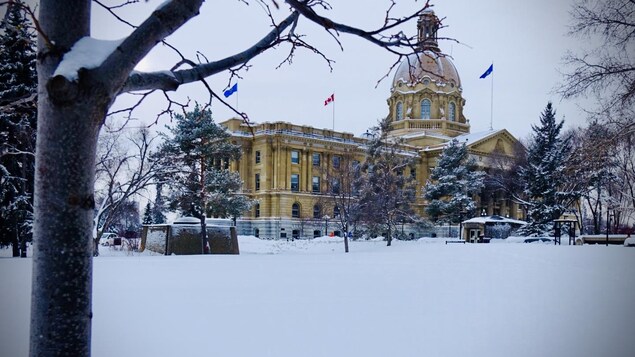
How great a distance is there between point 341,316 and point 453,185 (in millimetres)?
48036

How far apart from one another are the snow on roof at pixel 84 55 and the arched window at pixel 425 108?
77454mm

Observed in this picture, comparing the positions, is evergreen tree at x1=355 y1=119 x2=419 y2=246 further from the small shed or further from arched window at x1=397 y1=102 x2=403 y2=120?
arched window at x1=397 y1=102 x2=403 y2=120

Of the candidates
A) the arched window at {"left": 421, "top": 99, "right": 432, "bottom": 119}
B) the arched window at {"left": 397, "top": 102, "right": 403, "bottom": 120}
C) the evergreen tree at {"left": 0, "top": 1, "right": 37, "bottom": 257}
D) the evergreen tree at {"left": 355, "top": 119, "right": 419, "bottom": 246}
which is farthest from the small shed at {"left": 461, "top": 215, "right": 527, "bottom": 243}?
the arched window at {"left": 397, "top": 102, "right": 403, "bottom": 120}

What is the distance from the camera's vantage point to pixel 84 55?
7.50 feet

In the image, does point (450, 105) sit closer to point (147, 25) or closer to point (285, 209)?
point (285, 209)

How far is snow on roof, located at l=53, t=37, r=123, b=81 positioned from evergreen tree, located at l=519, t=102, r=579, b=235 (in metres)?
46.3

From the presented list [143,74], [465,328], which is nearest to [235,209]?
[465,328]

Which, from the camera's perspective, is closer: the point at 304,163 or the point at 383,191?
the point at 383,191

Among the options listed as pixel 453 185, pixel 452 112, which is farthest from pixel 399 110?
pixel 453 185

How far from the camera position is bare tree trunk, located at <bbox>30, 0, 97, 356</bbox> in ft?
7.44

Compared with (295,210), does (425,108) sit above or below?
above

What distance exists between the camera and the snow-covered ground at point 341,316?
4.52m

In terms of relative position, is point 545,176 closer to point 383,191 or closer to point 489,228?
point 489,228

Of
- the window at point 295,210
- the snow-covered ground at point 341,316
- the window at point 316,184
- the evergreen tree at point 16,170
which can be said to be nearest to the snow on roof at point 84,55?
the snow-covered ground at point 341,316
